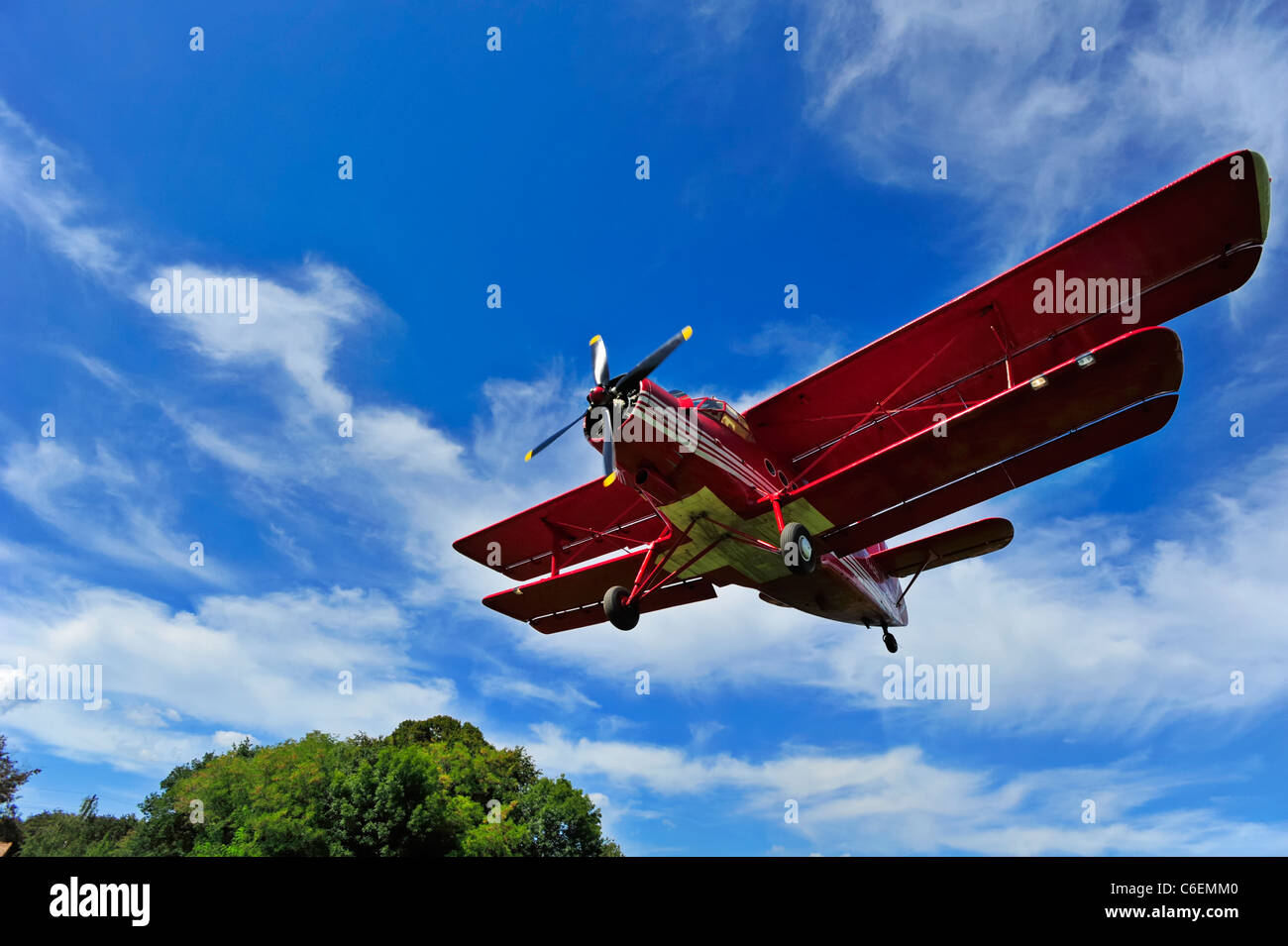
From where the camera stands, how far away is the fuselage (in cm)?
1155

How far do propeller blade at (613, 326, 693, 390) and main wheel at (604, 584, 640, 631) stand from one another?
3827 millimetres

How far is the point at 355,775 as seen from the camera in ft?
108

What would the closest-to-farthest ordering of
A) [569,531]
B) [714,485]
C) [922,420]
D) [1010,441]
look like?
[1010,441] → [714,485] → [922,420] → [569,531]

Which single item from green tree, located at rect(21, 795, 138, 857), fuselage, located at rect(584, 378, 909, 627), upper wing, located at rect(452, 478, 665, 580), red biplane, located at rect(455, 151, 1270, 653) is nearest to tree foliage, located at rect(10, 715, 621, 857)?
green tree, located at rect(21, 795, 138, 857)

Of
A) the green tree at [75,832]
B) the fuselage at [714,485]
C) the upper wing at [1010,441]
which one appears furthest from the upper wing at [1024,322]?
the green tree at [75,832]

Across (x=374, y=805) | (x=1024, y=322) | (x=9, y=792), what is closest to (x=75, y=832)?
(x=9, y=792)

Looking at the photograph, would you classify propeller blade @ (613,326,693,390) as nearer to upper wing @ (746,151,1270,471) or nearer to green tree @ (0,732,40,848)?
upper wing @ (746,151,1270,471)

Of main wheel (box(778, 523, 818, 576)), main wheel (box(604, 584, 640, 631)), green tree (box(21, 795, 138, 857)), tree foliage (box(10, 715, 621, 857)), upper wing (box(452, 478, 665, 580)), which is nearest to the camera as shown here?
main wheel (box(778, 523, 818, 576))

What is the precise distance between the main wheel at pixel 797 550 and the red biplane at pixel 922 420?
25 millimetres

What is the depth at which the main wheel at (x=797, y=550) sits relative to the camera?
11344 mm

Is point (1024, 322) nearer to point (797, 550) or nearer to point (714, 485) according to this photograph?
point (797, 550)

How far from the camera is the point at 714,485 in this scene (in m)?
12.3

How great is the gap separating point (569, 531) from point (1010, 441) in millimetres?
9866
